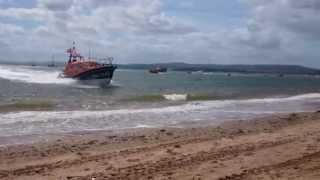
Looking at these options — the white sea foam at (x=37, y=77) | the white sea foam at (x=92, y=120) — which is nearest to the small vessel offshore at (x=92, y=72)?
the white sea foam at (x=37, y=77)

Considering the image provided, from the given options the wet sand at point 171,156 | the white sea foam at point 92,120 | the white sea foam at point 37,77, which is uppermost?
the wet sand at point 171,156

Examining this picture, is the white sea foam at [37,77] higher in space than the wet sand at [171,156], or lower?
lower

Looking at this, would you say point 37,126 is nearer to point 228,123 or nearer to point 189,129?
point 189,129

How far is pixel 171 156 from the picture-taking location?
35.8 feet

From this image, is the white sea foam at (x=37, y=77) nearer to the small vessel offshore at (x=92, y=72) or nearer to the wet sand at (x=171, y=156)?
the small vessel offshore at (x=92, y=72)

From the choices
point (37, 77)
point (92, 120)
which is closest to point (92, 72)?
point (37, 77)

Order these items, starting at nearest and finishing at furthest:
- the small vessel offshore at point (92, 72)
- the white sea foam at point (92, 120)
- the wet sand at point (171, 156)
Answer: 1. the wet sand at point (171, 156)
2. the white sea foam at point (92, 120)
3. the small vessel offshore at point (92, 72)

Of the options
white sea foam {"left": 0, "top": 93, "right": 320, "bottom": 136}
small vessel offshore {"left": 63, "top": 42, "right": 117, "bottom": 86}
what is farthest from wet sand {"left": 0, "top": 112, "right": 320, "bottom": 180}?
small vessel offshore {"left": 63, "top": 42, "right": 117, "bottom": 86}

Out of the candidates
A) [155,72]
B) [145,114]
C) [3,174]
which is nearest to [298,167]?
[3,174]

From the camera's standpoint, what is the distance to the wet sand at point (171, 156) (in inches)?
366

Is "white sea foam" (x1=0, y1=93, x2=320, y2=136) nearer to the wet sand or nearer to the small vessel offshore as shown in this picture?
the wet sand

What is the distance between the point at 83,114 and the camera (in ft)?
72.0

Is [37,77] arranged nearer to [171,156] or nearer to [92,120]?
[92,120]

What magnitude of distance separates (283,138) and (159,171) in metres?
5.11
